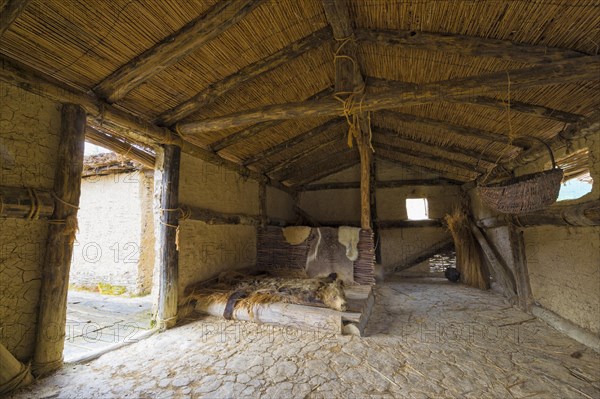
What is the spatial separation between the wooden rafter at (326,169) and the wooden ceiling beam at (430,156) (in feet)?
3.22

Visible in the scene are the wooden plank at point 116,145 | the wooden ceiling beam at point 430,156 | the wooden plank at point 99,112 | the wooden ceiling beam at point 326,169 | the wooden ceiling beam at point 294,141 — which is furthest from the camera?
the wooden ceiling beam at point 326,169

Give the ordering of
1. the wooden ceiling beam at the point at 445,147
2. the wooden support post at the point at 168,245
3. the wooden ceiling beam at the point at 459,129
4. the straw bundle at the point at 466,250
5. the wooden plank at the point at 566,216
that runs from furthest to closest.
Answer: the straw bundle at the point at 466,250 → the wooden ceiling beam at the point at 445,147 → the wooden ceiling beam at the point at 459,129 → the wooden support post at the point at 168,245 → the wooden plank at the point at 566,216

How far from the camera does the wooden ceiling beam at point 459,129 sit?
3.82m

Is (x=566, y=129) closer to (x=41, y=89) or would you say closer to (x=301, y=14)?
(x=301, y=14)

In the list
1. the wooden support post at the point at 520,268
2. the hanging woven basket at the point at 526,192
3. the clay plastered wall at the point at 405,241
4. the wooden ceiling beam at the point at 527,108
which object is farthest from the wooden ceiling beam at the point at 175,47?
the clay plastered wall at the point at 405,241

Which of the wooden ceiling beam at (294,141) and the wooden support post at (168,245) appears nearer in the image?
the wooden support post at (168,245)

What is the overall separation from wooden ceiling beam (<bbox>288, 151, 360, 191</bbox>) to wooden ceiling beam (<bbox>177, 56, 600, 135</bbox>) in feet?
14.0

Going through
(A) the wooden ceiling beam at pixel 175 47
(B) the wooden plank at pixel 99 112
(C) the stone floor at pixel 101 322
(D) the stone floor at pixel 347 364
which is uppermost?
(A) the wooden ceiling beam at pixel 175 47

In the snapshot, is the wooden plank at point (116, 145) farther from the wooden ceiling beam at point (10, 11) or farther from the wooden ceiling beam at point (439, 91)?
the wooden ceiling beam at point (10, 11)

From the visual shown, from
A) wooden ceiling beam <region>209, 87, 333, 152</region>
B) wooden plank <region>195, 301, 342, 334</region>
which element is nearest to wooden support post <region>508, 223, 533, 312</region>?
wooden plank <region>195, 301, 342, 334</region>

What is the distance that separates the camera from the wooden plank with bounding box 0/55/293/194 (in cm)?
218

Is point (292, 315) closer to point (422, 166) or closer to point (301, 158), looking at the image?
point (301, 158)

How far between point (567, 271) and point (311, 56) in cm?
445

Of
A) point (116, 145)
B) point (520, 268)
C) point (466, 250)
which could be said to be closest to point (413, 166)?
point (466, 250)
